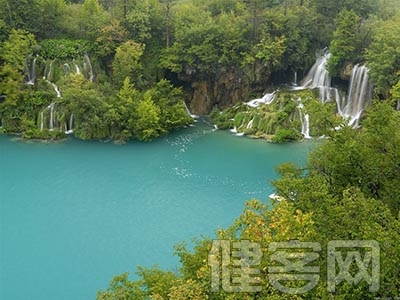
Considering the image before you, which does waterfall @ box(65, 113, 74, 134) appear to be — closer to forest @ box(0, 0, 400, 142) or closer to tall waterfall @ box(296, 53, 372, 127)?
forest @ box(0, 0, 400, 142)

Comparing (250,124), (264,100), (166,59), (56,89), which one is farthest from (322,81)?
(56,89)

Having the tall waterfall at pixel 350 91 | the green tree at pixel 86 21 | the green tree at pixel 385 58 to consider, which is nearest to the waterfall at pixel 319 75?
the tall waterfall at pixel 350 91

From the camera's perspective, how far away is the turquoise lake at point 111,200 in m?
18.2

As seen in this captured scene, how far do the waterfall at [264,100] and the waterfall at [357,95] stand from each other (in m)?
4.72

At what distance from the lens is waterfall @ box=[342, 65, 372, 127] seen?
103 feet

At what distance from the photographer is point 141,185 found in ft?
82.2

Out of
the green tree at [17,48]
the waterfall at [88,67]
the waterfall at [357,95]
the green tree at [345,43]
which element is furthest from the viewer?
the waterfall at [88,67]

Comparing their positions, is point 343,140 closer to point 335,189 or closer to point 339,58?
point 335,189

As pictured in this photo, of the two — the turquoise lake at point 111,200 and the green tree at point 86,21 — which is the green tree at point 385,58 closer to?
the turquoise lake at point 111,200

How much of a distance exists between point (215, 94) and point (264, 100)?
3608 millimetres

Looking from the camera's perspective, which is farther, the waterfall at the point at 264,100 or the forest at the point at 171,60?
the waterfall at the point at 264,100

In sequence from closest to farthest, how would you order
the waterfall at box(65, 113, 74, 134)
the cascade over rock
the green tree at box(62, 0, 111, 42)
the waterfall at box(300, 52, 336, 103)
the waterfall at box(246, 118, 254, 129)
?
the waterfall at box(65, 113, 74, 134) < the waterfall at box(246, 118, 254, 129) < the waterfall at box(300, 52, 336, 103) < the green tree at box(62, 0, 111, 42) < the cascade over rock

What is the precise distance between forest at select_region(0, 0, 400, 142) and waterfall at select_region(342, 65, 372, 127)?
86cm

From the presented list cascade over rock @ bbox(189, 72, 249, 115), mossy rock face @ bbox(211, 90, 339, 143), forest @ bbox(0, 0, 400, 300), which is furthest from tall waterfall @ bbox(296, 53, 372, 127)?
cascade over rock @ bbox(189, 72, 249, 115)
